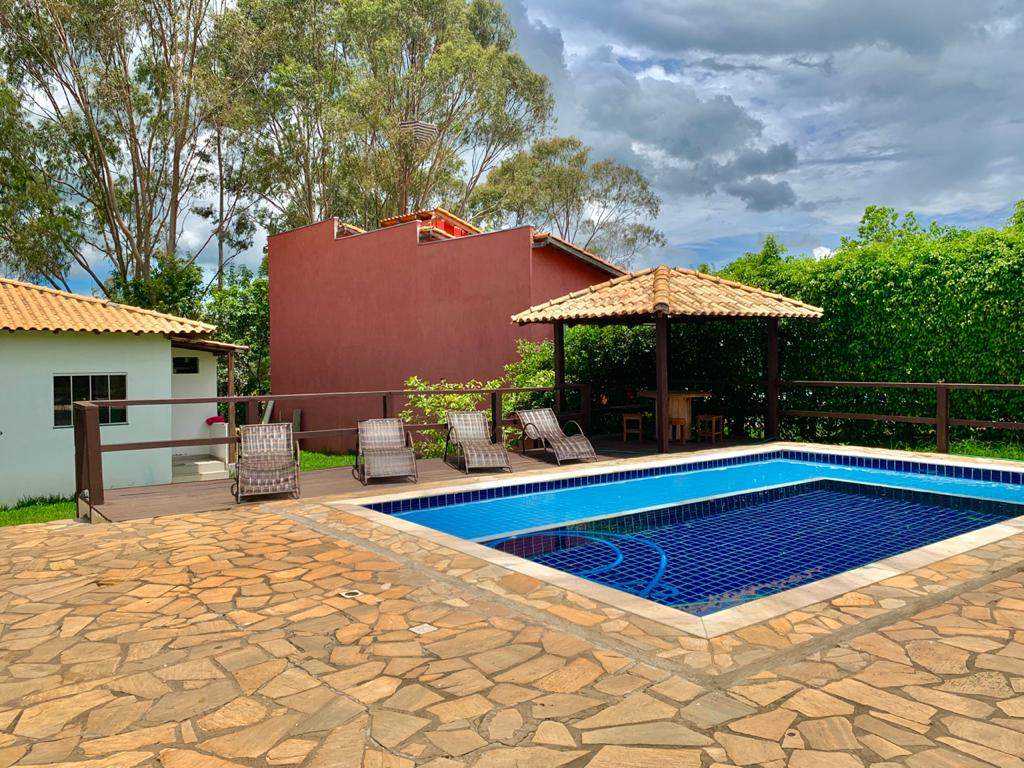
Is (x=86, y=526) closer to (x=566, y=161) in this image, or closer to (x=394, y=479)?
(x=394, y=479)

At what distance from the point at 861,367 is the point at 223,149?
85.1ft

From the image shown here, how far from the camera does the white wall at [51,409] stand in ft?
44.6

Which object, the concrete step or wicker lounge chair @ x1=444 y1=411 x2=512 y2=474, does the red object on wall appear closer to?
the concrete step

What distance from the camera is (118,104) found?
26.3 m

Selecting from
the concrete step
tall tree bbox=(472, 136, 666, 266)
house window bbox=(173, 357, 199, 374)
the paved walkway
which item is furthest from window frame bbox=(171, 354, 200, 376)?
tall tree bbox=(472, 136, 666, 266)

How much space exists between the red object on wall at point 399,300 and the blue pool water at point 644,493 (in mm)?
6295

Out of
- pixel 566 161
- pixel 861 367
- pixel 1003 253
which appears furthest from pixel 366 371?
pixel 566 161

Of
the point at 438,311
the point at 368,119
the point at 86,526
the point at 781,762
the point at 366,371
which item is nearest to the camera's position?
the point at 781,762

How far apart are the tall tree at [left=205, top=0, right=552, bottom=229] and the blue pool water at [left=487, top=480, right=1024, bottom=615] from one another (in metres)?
20.9

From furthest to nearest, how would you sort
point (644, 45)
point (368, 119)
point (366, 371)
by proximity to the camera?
point (368, 119)
point (366, 371)
point (644, 45)

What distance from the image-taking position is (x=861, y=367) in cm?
1265

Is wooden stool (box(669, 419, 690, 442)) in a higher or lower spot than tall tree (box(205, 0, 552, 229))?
lower

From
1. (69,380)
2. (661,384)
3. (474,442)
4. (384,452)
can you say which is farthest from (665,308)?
(69,380)

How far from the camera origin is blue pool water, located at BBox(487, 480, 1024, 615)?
18.3 ft
